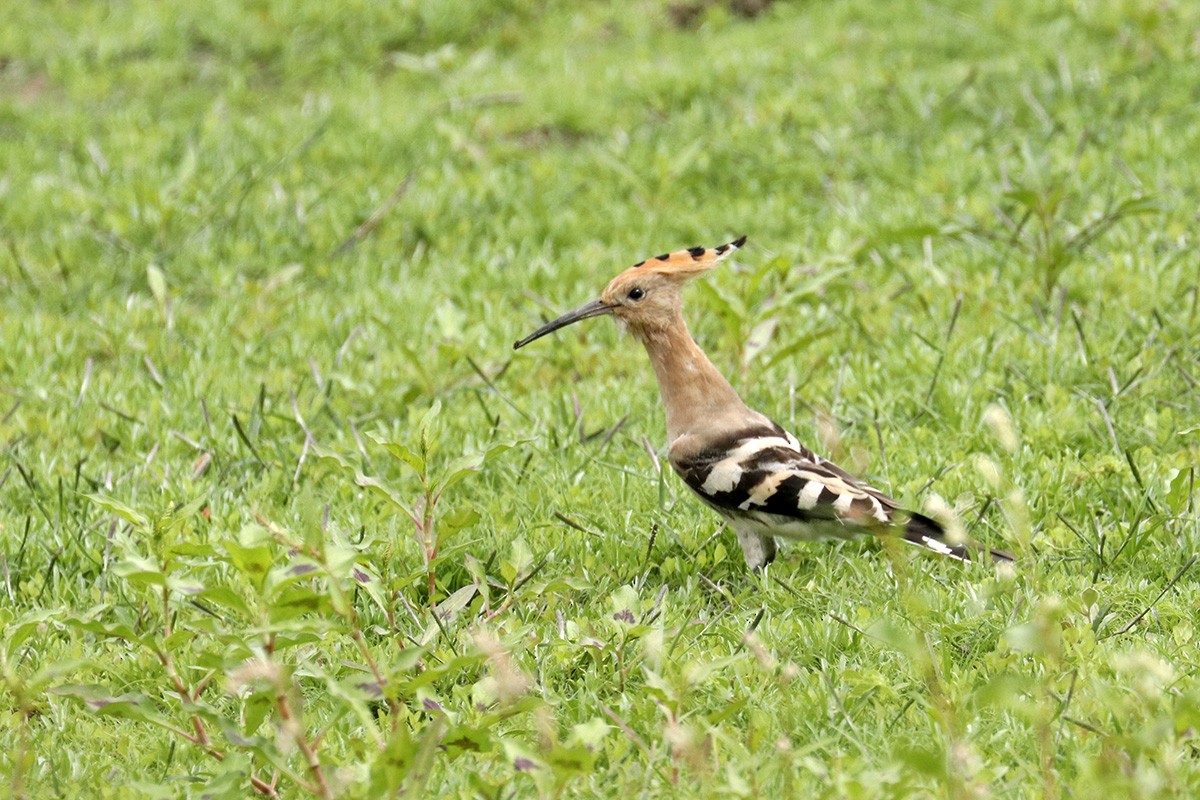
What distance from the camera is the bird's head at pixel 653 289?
454cm

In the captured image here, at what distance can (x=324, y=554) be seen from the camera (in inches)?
107

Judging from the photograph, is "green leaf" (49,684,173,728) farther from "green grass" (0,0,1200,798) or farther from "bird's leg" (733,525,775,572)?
"bird's leg" (733,525,775,572)

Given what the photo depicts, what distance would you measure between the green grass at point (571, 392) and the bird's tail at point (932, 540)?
8 cm

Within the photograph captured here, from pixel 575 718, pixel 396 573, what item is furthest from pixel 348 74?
pixel 575 718

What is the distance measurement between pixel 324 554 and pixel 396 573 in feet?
4.74

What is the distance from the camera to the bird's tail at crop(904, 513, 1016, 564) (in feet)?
12.5

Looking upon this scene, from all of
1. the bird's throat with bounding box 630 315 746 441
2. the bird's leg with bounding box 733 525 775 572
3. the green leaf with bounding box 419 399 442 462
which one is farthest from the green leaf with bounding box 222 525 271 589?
the bird's throat with bounding box 630 315 746 441

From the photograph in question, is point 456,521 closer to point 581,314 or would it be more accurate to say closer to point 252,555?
point 252,555

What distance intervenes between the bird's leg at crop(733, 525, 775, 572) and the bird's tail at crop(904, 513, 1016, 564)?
43 centimetres

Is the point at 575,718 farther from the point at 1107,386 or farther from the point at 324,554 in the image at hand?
the point at 1107,386

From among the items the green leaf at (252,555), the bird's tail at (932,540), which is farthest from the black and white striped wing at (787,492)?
the green leaf at (252,555)

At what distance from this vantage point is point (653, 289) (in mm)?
4566

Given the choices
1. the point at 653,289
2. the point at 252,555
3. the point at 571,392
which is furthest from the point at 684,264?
the point at 252,555

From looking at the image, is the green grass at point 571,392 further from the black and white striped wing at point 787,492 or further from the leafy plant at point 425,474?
the black and white striped wing at point 787,492
